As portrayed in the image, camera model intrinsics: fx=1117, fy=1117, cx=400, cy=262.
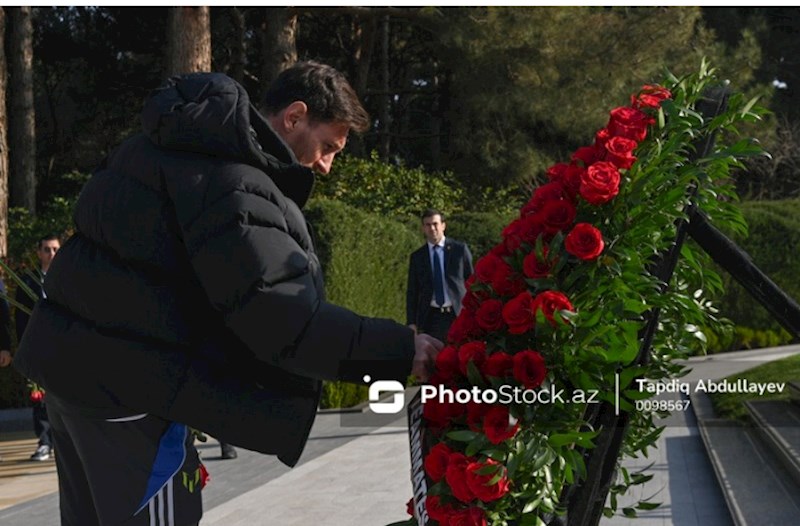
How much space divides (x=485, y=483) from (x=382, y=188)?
16.9 m

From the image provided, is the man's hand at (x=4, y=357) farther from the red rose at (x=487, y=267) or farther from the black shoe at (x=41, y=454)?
the red rose at (x=487, y=267)

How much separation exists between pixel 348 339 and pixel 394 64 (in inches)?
990

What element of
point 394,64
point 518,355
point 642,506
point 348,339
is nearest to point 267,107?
point 348,339

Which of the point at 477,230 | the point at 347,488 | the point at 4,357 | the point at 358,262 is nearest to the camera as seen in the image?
the point at 347,488

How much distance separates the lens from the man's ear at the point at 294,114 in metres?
2.68

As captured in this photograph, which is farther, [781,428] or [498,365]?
[781,428]

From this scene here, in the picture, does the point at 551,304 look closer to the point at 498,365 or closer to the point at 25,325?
the point at 498,365

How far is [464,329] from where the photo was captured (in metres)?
2.55

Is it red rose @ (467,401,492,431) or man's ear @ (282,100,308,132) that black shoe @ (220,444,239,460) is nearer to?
man's ear @ (282,100,308,132)

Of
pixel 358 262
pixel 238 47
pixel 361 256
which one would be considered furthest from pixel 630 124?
pixel 238 47

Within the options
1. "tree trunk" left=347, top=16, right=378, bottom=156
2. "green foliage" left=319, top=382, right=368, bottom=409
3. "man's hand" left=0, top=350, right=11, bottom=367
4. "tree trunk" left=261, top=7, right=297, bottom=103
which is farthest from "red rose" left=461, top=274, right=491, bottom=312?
"tree trunk" left=347, top=16, right=378, bottom=156

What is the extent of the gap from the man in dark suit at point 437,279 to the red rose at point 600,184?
7291 millimetres

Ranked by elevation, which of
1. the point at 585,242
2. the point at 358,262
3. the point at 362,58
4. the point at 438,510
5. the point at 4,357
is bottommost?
the point at 4,357

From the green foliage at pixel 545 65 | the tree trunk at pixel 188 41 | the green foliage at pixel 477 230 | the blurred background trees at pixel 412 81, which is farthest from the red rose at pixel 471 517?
the green foliage at pixel 545 65
